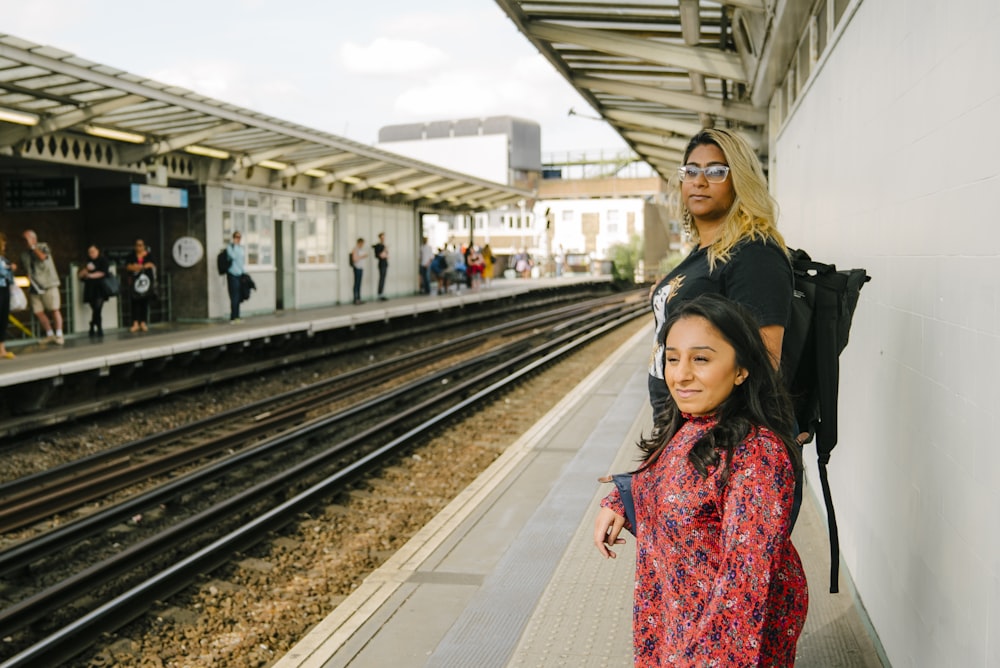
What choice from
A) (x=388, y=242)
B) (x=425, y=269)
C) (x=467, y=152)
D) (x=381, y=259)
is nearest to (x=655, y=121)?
(x=381, y=259)

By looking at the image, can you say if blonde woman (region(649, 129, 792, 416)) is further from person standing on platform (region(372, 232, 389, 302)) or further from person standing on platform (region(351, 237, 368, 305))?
person standing on platform (region(372, 232, 389, 302))

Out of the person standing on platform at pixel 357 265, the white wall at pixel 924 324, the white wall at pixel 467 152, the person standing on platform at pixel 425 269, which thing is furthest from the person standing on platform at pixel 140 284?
the white wall at pixel 467 152

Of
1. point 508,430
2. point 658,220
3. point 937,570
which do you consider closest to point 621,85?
point 508,430

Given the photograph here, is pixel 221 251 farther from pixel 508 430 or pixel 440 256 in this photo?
pixel 440 256

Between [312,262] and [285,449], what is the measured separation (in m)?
13.4

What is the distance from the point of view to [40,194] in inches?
587

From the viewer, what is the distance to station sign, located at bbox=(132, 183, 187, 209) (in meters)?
15.8

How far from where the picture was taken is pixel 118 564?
613 cm

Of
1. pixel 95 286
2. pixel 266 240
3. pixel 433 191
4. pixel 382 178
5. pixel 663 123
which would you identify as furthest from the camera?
pixel 433 191

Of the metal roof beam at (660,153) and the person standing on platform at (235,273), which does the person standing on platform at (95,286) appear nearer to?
the person standing on platform at (235,273)

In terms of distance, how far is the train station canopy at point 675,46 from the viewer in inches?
285

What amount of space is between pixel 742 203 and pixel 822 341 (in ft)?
1.38

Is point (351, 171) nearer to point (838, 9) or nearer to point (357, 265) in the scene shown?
point (357, 265)

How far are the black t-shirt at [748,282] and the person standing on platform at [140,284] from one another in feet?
49.6
